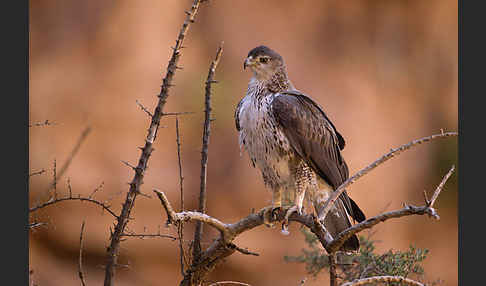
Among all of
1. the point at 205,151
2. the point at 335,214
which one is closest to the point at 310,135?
the point at 335,214

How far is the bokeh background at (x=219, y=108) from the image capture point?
25.6ft

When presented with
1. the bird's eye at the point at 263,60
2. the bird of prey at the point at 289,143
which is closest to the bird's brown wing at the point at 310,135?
the bird of prey at the point at 289,143

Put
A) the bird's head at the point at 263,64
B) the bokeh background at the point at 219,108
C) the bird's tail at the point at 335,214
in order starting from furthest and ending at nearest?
the bokeh background at the point at 219,108, the bird's head at the point at 263,64, the bird's tail at the point at 335,214

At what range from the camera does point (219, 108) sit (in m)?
8.44

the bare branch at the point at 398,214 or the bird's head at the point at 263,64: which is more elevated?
the bird's head at the point at 263,64

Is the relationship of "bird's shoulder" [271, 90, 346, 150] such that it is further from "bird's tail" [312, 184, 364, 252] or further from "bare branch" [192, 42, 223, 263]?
"bare branch" [192, 42, 223, 263]

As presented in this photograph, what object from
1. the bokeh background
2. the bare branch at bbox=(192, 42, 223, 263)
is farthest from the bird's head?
the bokeh background

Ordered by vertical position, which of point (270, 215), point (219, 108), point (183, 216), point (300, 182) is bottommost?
point (183, 216)

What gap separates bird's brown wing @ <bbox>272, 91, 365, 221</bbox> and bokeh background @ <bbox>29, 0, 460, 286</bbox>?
386 cm

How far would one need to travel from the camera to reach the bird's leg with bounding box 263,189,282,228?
324 cm

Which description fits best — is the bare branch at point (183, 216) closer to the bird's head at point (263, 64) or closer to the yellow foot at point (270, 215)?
the yellow foot at point (270, 215)

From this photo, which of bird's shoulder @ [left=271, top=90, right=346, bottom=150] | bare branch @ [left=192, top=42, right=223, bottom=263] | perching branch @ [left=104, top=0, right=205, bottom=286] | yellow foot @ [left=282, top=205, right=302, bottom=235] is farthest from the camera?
bird's shoulder @ [left=271, top=90, right=346, bottom=150]

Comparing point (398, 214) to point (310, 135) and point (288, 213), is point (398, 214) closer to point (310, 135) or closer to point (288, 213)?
point (288, 213)

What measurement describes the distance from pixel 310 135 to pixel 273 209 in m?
0.57
